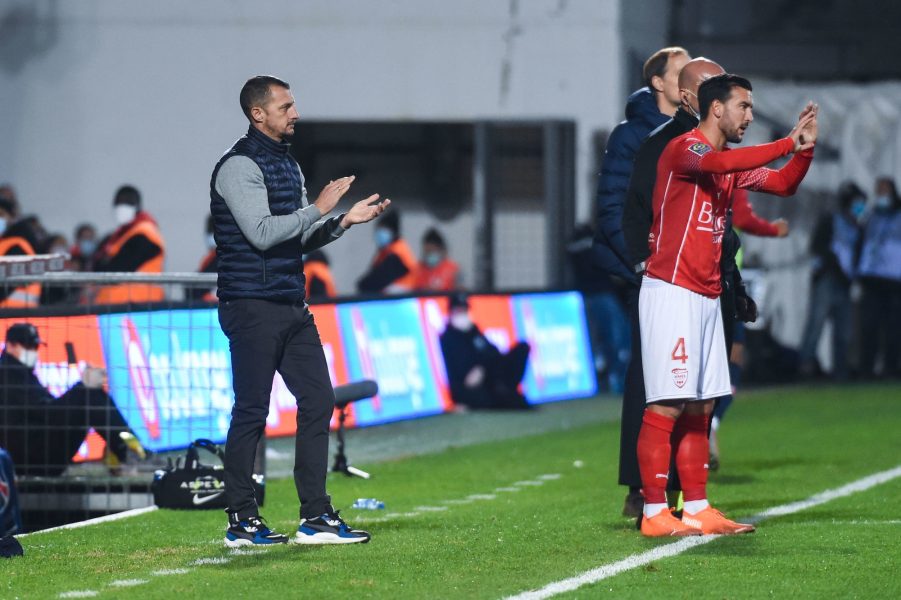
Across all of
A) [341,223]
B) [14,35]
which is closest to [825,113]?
[14,35]

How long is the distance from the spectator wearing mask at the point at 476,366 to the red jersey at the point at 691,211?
860 centimetres

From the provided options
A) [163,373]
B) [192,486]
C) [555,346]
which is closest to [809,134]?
[192,486]

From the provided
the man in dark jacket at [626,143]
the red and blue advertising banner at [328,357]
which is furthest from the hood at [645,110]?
the red and blue advertising banner at [328,357]

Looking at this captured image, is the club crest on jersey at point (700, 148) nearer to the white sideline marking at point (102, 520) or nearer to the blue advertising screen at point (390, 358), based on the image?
the white sideline marking at point (102, 520)

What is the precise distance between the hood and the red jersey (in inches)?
35.7

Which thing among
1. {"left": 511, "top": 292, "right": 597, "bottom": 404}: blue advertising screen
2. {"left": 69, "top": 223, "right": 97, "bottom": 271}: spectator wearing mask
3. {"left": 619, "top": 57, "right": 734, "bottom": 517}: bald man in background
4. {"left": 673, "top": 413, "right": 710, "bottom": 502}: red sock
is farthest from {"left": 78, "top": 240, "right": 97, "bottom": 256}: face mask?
{"left": 673, "top": 413, "right": 710, "bottom": 502}: red sock

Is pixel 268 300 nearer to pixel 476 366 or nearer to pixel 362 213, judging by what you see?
pixel 362 213

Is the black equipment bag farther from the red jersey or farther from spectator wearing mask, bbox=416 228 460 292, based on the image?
spectator wearing mask, bbox=416 228 460 292

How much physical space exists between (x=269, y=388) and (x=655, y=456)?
1679mm

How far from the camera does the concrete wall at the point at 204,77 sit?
2106 centimetres

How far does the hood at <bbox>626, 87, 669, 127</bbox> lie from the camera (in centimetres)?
901

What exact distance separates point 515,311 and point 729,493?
773 centimetres

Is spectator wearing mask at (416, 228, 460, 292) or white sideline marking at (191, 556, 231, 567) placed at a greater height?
spectator wearing mask at (416, 228, 460, 292)

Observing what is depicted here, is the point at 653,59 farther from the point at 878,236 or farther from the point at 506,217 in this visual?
the point at 506,217
